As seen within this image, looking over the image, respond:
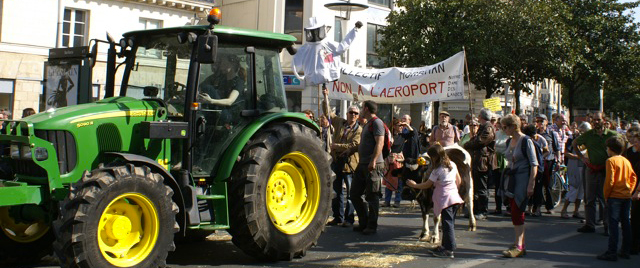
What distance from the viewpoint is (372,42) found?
33.5 meters

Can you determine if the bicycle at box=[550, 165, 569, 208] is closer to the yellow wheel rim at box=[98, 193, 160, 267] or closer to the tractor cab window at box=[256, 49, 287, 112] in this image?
the tractor cab window at box=[256, 49, 287, 112]

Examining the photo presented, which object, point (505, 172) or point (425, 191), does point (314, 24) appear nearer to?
point (425, 191)

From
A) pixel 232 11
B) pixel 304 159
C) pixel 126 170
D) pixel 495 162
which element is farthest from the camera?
pixel 232 11

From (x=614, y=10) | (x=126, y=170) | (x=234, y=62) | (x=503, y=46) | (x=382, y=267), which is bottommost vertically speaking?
(x=382, y=267)

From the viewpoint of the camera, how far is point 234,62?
7281 millimetres

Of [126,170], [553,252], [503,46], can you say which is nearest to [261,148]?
[126,170]

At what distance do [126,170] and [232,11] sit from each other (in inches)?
1085

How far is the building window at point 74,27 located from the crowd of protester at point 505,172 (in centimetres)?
1519

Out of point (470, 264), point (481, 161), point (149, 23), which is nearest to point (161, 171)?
point (470, 264)

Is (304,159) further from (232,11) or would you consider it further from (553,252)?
→ (232,11)

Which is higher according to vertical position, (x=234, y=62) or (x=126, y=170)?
(x=234, y=62)

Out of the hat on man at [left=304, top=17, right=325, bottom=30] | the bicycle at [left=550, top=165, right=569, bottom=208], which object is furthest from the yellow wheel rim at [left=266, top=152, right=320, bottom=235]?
the bicycle at [left=550, top=165, right=569, bottom=208]

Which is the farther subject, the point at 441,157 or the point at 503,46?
the point at 503,46

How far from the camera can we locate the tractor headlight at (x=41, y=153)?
5.86 meters
